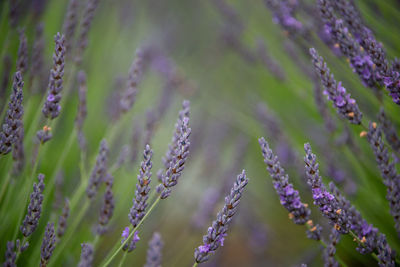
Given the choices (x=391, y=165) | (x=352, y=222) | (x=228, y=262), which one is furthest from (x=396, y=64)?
(x=228, y=262)

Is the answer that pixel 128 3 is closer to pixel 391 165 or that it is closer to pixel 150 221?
pixel 150 221

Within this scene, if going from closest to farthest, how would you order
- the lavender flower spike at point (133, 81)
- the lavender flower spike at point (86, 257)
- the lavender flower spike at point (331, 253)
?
the lavender flower spike at point (86, 257) → the lavender flower spike at point (331, 253) → the lavender flower spike at point (133, 81)

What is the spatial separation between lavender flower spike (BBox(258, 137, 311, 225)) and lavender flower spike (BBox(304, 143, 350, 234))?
40 millimetres

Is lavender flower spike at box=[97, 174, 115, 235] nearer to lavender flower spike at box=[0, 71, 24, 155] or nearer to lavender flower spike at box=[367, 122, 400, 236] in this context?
lavender flower spike at box=[0, 71, 24, 155]

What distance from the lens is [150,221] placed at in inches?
53.9

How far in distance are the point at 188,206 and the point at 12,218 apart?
0.86m

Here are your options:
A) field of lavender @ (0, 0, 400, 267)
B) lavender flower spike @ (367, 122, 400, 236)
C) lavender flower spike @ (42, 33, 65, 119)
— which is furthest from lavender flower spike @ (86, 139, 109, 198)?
lavender flower spike @ (367, 122, 400, 236)

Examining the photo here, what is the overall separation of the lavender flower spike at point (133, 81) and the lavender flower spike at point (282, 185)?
0.41 m

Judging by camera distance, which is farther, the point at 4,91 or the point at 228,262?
the point at 228,262

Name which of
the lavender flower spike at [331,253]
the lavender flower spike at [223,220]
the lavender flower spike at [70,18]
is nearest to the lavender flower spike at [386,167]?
the lavender flower spike at [331,253]

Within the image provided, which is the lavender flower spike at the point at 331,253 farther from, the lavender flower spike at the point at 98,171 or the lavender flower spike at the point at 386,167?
the lavender flower spike at the point at 98,171

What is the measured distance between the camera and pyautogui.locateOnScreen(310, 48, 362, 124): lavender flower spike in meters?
0.70

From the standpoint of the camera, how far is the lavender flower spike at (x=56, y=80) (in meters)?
0.69

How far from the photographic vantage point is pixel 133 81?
2.97 ft
